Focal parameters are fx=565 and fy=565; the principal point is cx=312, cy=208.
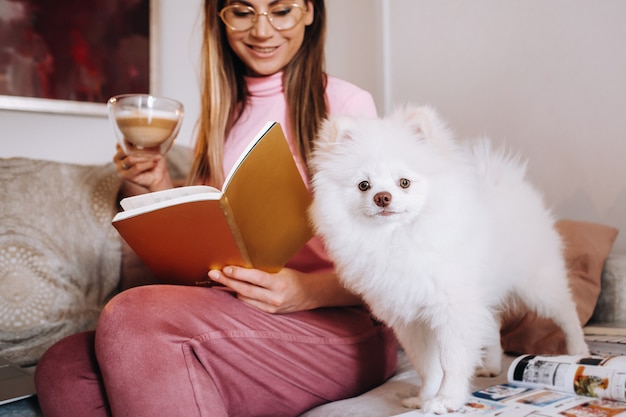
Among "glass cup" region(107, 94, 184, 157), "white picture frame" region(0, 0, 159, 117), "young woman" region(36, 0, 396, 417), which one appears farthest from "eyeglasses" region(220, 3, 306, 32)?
"white picture frame" region(0, 0, 159, 117)

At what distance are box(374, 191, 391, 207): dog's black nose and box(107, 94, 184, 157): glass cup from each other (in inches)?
25.6

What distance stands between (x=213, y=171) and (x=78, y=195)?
64 cm

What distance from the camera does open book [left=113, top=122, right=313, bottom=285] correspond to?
1054 mm

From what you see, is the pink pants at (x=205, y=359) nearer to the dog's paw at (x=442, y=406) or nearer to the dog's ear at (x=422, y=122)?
the dog's paw at (x=442, y=406)

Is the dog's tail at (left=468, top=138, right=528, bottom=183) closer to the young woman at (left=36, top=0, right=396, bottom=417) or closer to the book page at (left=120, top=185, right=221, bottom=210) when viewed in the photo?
the young woman at (left=36, top=0, right=396, bottom=417)

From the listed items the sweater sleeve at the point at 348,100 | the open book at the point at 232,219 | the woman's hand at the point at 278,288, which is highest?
the sweater sleeve at the point at 348,100

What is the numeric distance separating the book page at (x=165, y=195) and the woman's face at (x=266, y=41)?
0.59 m

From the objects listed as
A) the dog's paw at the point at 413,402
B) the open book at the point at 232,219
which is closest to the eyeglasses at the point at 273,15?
the open book at the point at 232,219

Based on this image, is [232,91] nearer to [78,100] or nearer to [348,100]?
[348,100]

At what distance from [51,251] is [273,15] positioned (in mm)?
1043

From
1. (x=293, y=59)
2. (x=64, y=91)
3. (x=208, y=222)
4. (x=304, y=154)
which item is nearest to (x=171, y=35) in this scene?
(x=64, y=91)

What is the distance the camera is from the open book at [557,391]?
3.41 ft

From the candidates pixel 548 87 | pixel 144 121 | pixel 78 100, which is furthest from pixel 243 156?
pixel 78 100

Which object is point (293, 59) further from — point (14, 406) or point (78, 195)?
point (14, 406)
